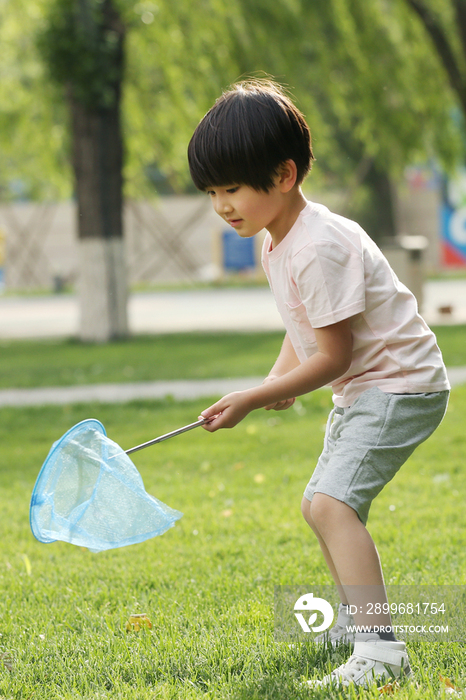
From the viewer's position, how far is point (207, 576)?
3.20 m

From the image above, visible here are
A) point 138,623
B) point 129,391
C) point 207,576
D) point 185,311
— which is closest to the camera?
point 138,623

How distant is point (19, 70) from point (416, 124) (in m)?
7.53

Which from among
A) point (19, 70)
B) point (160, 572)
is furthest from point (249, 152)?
point (19, 70)

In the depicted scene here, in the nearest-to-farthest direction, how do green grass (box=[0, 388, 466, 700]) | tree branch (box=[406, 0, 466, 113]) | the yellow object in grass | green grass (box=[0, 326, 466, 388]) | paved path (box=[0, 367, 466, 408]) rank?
green grass (box=[0, 388, 466, 700]) → the yellow object in grass → paved path (box=[0, 367, 466, 408]) → green grass (box=[0, 326, 466, 388]) → tree branch (box=[406, 0, 466, 113])

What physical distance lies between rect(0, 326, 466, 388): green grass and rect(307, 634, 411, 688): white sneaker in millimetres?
6118

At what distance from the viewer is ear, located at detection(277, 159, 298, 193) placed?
2215 millimetres

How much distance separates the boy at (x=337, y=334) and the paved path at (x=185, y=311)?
11.2 metres

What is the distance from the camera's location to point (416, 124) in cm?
1301

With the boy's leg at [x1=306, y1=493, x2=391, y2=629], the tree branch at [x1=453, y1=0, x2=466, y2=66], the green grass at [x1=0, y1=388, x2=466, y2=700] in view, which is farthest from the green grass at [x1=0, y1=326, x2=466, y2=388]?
the boy's leg at [x1=306, y1=493, x2=391, y2=629]

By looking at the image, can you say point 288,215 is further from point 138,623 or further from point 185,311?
point 185,311

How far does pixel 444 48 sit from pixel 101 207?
541 cm

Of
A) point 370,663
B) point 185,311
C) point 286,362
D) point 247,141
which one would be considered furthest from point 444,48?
point 370,663

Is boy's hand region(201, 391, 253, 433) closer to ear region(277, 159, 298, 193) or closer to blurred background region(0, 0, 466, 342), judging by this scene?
ear region(277, 159, 298, 193)

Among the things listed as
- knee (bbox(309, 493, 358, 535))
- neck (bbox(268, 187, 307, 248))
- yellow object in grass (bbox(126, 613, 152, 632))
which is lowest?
yellow object in grass (bbox(126, 613, 152, 632))
